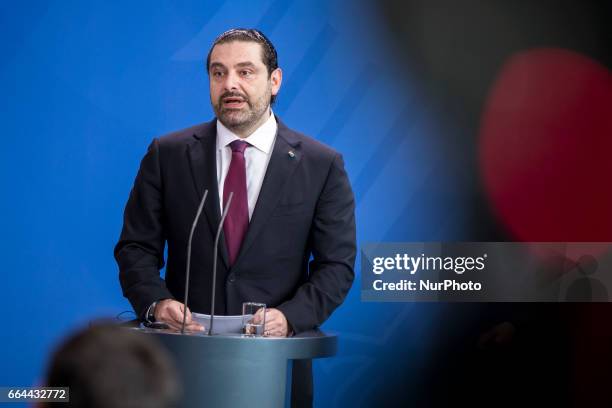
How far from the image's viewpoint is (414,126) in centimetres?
469

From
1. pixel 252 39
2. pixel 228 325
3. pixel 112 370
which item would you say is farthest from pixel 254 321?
pixel 112 370

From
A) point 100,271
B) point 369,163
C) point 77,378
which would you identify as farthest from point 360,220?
point 77,378

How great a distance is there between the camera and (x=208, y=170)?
12.0ft

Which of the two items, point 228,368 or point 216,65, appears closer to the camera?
point 228,368

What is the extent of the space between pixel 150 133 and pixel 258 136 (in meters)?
1.13

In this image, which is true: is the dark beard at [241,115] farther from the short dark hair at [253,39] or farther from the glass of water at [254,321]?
the glass of water at [254,321]

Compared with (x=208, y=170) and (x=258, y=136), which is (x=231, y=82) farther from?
(x=208, y=170)

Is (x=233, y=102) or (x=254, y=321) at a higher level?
(x=233, y=102)

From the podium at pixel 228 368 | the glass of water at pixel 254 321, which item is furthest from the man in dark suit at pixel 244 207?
the podium at pixel 228 368

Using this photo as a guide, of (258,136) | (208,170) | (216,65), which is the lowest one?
(208,170)

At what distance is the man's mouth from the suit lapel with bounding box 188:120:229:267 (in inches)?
5.5

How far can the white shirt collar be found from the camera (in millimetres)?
3695

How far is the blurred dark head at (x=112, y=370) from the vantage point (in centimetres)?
79

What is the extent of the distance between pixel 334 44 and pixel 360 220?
875 mm
